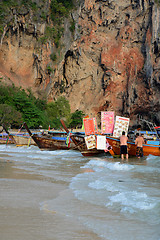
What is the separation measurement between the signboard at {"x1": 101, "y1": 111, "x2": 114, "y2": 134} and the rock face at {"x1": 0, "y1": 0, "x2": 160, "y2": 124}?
2856 cm

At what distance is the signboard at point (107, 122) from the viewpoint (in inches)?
458

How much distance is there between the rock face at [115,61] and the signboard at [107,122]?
28.6 metres

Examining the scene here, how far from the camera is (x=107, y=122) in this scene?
11742 millimetres

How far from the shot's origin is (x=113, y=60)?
42719 mm

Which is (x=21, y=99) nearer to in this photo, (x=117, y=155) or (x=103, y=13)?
(x=117, y=155)

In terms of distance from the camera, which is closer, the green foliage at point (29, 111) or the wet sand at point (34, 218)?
the wet sand at point (34, 218)

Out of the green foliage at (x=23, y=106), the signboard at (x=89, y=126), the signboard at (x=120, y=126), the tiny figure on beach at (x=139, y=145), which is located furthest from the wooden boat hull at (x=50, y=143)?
the green foliage at (x=23, y=106)

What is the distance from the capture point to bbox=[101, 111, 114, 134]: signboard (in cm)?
1163

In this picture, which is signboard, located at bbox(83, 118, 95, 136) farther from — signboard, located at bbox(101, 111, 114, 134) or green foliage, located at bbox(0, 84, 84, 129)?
green foliage, located at bbox(0, 84, 84, 129)

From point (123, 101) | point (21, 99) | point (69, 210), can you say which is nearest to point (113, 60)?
point (123, 101)

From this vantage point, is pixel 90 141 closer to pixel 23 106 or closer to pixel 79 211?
pixel 79 211

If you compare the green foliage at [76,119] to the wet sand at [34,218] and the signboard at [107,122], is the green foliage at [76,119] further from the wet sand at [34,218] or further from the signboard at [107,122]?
the wet sand at [34,218]

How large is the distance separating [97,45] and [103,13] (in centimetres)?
547

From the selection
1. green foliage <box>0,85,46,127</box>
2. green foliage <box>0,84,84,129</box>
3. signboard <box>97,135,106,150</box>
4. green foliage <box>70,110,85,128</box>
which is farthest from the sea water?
green foliage <box>70,110,85,128</box>
